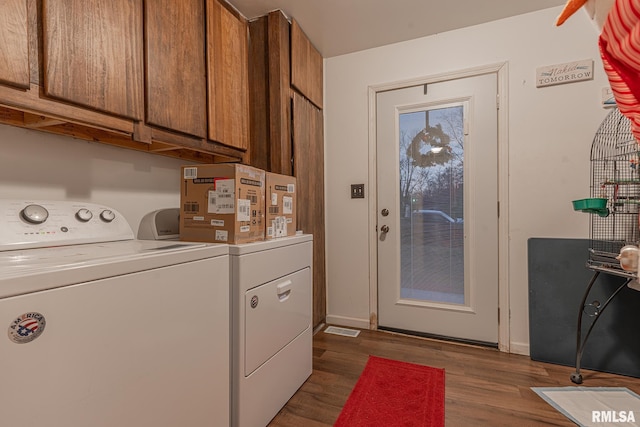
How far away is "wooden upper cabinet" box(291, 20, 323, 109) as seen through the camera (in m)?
2.15

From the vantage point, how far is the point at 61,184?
133 centimetres

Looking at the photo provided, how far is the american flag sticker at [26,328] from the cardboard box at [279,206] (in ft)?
3.14

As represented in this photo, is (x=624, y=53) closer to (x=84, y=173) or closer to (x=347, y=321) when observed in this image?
(x=84, y=173)

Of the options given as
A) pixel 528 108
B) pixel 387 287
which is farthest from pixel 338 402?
pixel 528 108

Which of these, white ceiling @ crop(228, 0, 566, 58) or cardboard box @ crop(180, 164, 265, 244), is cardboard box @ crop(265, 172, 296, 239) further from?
white ceiling @ crop(228, 0, 566, 58)

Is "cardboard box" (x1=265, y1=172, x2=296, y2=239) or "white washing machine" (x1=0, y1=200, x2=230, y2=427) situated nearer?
"white washing machine" (x1=0, y1=200, x2=230, y2=427)

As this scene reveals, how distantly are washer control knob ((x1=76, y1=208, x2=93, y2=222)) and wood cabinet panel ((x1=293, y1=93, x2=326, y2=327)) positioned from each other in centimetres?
122

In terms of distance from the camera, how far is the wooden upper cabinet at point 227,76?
5.57ft

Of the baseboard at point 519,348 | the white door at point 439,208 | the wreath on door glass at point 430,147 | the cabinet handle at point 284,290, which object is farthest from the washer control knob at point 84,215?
the baseboard at point 519,348

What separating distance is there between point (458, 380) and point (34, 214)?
2.19 metres

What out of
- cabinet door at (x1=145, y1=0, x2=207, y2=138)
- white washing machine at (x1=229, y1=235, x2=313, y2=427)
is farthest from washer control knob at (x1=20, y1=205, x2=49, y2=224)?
white washing machine at (x1=229, y1=235, x2=313, y2=427)

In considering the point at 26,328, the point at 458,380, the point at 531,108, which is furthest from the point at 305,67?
the point at 458,380

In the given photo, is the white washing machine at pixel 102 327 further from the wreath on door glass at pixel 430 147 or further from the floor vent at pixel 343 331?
the wreath on door glass at pixel 430 147

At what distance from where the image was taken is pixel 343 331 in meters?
2.50
